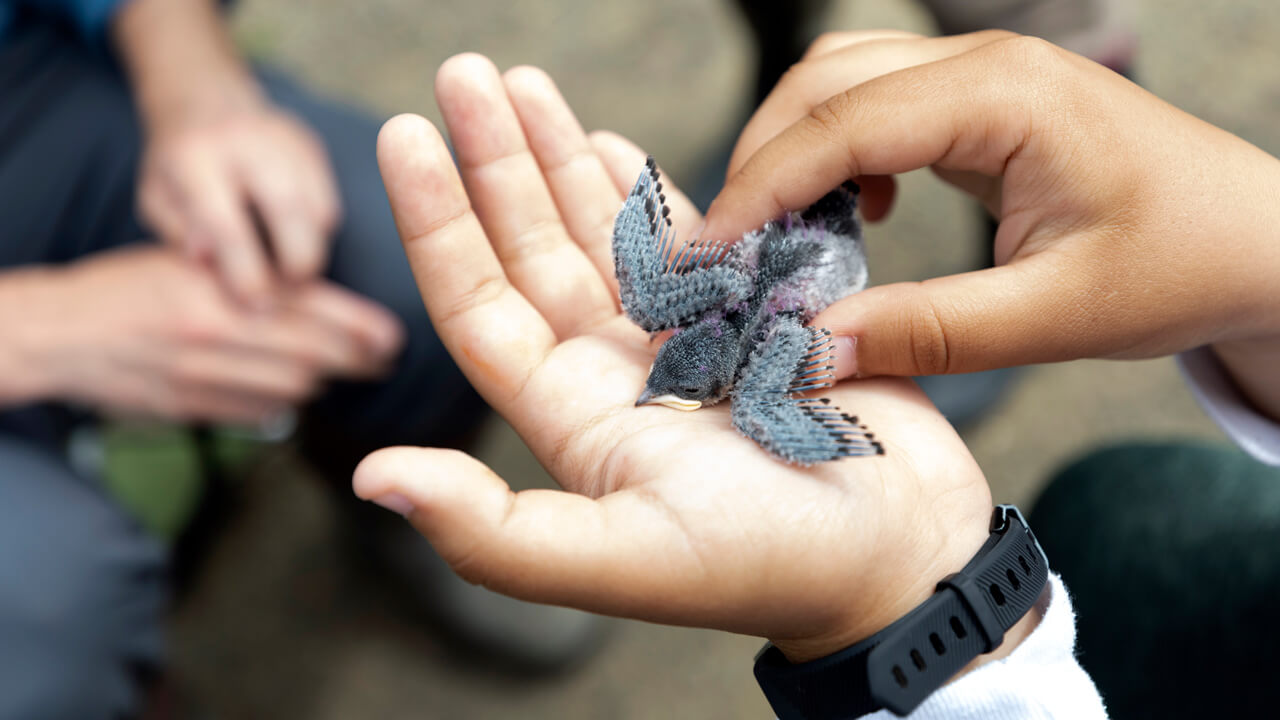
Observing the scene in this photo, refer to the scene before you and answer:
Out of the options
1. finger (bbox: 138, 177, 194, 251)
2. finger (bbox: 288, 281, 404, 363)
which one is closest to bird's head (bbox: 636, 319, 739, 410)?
finger (bbox: 288, 281, 404, 363)

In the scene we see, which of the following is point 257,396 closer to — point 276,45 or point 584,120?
point 584,120

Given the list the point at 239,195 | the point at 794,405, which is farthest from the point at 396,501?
the point at 239,195

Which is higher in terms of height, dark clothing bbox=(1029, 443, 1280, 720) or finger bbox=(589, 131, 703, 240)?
finger bbox=(589, 131, 703, 240)

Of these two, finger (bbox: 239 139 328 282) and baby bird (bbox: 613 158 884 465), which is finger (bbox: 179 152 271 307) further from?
baby bird (bbox: 613 158 884 465)

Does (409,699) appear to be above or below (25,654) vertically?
below

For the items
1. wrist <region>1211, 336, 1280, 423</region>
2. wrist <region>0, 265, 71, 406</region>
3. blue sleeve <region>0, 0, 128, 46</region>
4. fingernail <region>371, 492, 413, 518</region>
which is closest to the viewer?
fingernail <region>371, 492, 413, 518</region>

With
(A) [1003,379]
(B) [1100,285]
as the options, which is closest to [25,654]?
(B) [1100,285]

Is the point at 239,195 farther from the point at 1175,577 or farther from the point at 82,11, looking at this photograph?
the point at 1175,577
